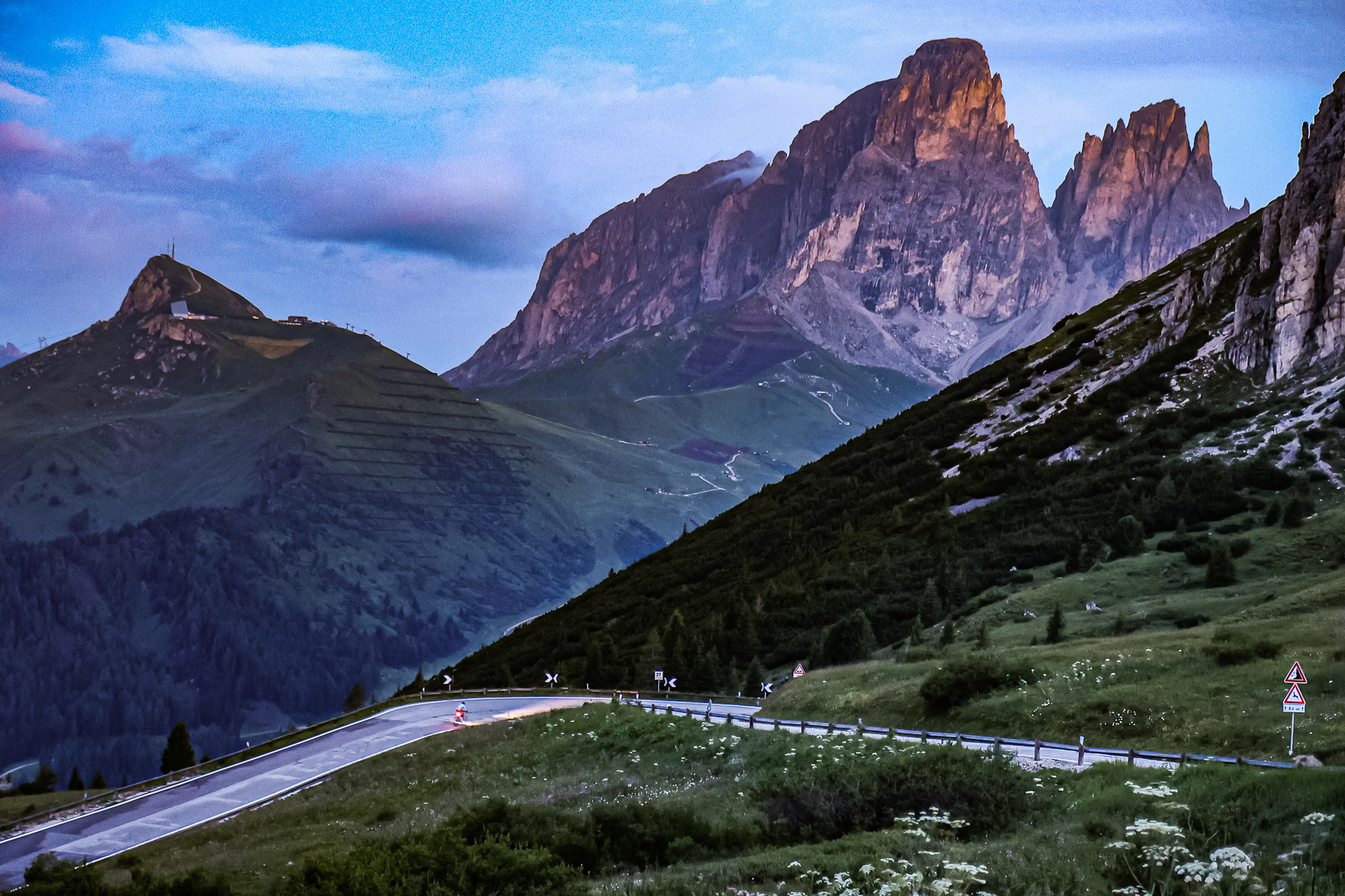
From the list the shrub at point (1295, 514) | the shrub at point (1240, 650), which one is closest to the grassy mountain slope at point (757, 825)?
the shrub at point (1240, 650)

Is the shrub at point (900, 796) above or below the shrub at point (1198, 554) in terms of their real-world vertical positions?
below

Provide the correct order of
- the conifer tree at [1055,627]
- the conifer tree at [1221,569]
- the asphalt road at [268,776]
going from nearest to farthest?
the asphalt road at [268,776], the conifer tree at [1055,627], the conifer tree at [1221,569]

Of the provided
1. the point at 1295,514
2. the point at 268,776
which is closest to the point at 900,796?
the point at 268,776

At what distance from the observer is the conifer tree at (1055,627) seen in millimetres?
50562

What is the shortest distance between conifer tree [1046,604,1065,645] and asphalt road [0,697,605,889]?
22.9 meters

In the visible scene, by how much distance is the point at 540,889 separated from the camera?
60.4ft

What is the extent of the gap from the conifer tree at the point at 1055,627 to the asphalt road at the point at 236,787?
22.9m

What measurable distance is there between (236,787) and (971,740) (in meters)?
30.3

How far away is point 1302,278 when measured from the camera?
8644 cm

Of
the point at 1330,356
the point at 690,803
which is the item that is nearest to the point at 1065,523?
the point at 1330,356


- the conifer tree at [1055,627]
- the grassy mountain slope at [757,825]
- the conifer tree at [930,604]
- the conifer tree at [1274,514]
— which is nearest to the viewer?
the grassy mountain slope at [757,825]

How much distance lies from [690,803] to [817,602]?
197 feet

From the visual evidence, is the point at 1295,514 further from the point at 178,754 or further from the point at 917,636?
the point at 178,754

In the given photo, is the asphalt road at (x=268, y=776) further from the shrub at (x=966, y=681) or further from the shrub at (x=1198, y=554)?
the shrub at (x=1198, y=554)
